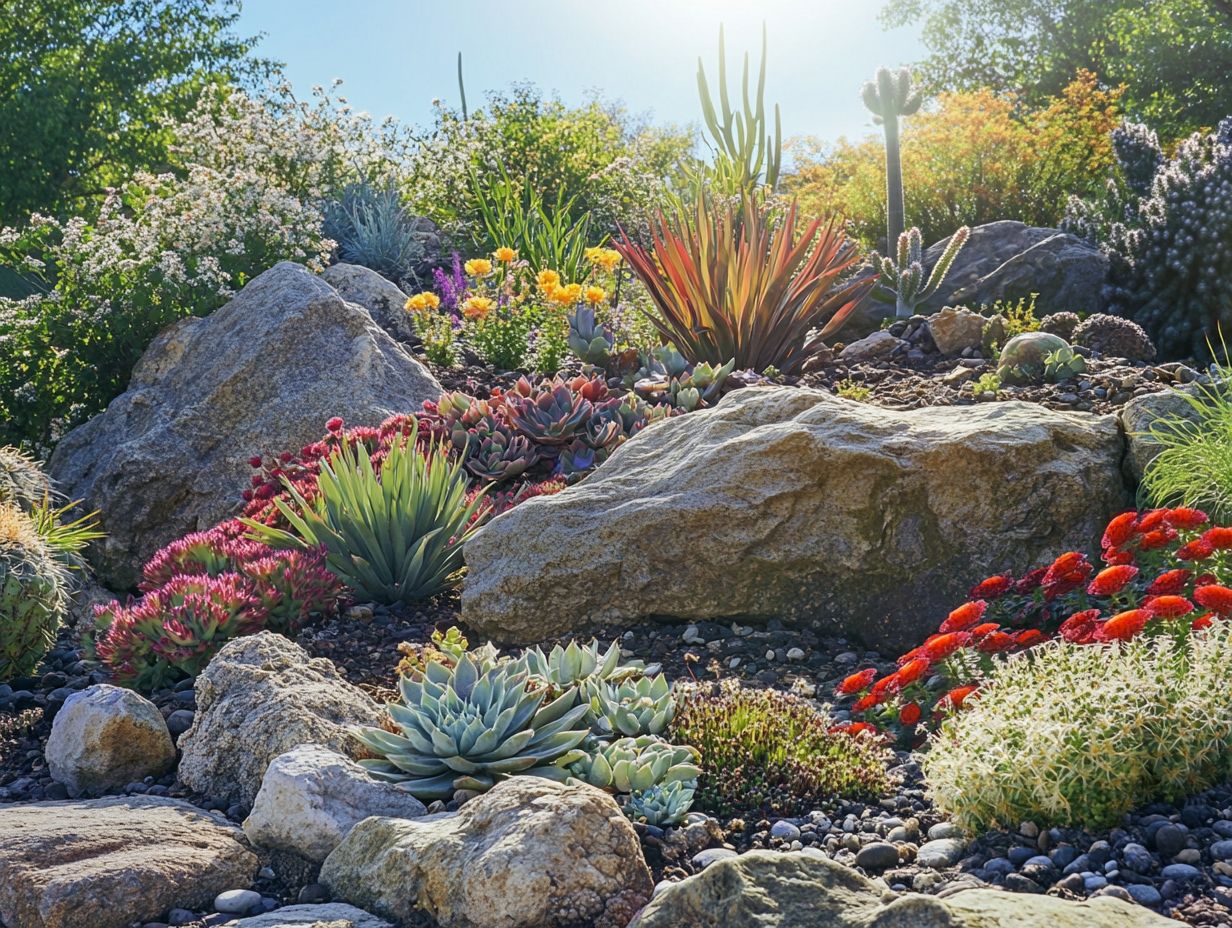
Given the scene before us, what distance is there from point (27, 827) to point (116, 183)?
2361cm

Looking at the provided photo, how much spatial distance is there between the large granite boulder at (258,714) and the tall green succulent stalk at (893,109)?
9.61 metres

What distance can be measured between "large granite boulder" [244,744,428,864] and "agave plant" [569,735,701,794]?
0.53 m

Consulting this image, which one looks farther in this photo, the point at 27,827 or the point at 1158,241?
the point at 1158,241

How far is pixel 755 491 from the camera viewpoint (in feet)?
17.4

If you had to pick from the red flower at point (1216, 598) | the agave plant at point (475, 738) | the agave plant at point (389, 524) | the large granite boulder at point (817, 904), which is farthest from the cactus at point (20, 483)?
the red flower at point (1216, 598)

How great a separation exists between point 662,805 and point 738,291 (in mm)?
5197

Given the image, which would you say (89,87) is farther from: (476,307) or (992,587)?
(992,587)

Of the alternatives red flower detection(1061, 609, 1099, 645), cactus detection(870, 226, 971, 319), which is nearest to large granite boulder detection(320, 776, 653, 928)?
red flower detection(1061, 609, 1099, 645)

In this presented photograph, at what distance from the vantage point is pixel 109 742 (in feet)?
14.4

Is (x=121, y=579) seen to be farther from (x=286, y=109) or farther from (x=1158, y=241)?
(x=1158, y=241)

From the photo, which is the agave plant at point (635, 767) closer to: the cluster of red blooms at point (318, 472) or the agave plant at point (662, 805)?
the agave plant at point (662, 805)

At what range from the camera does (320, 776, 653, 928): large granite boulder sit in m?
2.91

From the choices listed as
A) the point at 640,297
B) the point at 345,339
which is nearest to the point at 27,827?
the point at 345,339

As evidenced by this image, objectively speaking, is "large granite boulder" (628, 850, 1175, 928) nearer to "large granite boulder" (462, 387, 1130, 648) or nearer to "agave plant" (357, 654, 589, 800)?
"agave plant" (357, 654, 589, 800)
